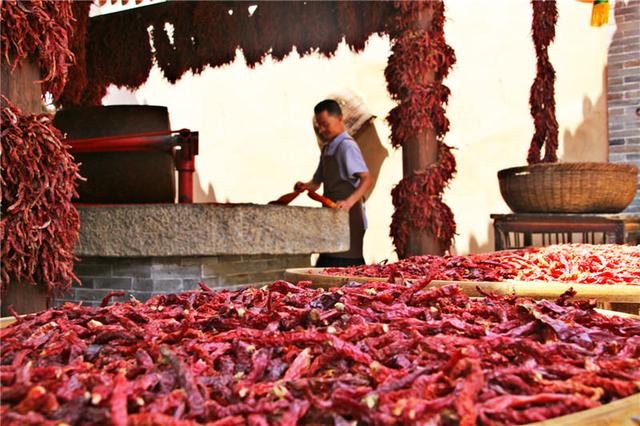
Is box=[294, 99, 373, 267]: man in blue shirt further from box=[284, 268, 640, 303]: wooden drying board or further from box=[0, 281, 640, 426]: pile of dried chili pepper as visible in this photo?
box=[0, 281, 640, 426]: pile of dried chili pepper

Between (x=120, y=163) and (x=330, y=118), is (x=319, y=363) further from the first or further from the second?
(x=330, y=118)

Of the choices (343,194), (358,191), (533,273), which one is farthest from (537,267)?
(343,194)

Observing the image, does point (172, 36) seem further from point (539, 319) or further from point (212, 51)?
point (539, 319)

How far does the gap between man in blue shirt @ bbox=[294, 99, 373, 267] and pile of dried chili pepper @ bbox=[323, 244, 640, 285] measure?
73.2 inches

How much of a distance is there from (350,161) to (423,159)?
60 centimetres

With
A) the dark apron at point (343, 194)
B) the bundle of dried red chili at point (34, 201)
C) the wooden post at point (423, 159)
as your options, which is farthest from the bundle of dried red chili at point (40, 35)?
the dark apron at point (343, 194)

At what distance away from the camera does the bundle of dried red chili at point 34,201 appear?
194 centimetres

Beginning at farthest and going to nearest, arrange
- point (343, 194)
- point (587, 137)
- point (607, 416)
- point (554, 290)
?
point (587, 137) < point (343, 194) < point (554, 290) < point (607, 416)

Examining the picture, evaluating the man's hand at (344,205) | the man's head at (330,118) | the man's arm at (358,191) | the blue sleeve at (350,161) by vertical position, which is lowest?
the man's hand at (344,205)

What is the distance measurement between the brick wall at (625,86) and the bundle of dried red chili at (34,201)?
5936 mm

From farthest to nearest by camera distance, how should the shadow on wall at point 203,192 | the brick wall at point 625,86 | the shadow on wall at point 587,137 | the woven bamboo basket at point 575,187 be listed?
the shadow on wall at point 203,192
the shadow on wall at point 587,137
the brick wall at point 625,86
the woven bamboo basket at point 575,187

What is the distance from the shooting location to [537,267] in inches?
84.8

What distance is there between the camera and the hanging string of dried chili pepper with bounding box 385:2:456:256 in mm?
3934

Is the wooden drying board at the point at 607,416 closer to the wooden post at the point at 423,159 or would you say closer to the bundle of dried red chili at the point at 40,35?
the bundle of dried red chili at the point at 40,35
